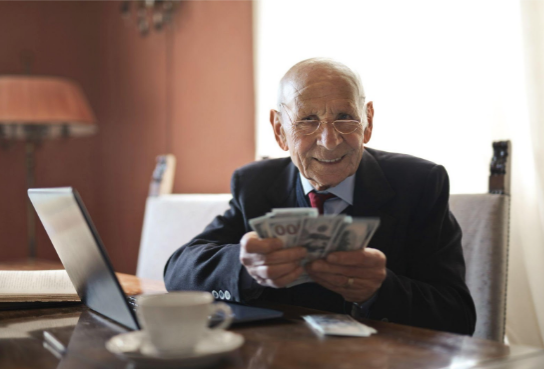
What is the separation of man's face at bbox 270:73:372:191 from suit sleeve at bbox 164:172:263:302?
0.95ft

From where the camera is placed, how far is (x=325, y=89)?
60.6 inches

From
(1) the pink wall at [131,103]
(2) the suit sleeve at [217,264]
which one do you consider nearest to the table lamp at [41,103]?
(1) the pink wall at [131,103]

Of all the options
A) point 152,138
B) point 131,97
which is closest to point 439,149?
point 152,138

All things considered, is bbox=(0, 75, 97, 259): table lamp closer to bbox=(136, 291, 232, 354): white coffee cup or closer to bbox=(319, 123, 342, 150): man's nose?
bbox=(319, 123, 342, 150): man's nose

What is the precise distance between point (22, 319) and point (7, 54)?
4.04 meters

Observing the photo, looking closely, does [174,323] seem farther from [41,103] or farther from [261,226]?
[41,103]

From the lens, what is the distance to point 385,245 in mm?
1497

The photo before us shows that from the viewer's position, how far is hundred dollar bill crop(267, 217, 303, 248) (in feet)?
3.29

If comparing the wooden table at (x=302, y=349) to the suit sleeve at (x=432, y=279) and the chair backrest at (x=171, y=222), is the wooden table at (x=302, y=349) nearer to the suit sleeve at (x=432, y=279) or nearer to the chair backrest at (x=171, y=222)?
the suit sleeve at (x=432, y=279)

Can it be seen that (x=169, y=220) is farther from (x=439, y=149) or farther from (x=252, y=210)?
(x=439, y=149)

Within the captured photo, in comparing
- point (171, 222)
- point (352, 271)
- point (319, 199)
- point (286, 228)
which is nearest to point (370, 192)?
point (319, 199)

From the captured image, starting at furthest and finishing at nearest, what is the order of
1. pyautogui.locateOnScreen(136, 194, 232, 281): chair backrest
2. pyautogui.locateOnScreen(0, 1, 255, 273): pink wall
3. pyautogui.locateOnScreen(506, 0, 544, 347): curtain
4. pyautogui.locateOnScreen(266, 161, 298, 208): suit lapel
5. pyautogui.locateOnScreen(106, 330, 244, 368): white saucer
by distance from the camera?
pyautogui.locateOnScreen(0, 1, 255, 273): pink wall → pyautogui.locateOnScreen(136, 194, 232, 281): chair backrest → pyautogui.locateOnScreen(506, 0, 544, 347): curtain → pyautogui.locateOnScreen(266, 161, 298, 208): suit lapel → pyautogui.locateOnScreen(106, 330, 244, 368): white saucer

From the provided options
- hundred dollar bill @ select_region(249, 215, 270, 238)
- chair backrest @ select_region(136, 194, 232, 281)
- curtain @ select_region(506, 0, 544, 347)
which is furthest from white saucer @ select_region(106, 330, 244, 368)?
chair backrest @ select_region(136, 194, 232, 281)

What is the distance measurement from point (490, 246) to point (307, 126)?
563mm
